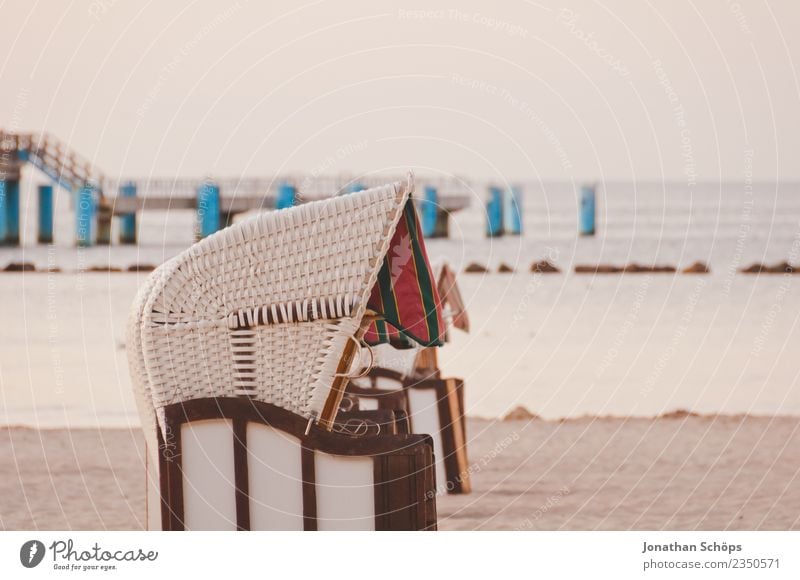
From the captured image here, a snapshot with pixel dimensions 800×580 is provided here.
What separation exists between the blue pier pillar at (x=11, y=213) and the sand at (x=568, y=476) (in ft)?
34.8

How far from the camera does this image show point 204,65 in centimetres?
635

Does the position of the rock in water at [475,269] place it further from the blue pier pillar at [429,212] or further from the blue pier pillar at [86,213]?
the blue pier pillar at [86,213]

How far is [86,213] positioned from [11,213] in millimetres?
1139

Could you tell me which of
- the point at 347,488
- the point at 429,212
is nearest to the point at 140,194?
the point at 429,212

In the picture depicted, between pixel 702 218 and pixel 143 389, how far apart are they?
2050 centimetres

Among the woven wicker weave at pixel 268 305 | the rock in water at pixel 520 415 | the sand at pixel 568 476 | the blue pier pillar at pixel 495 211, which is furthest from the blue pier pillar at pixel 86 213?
the woven wicker weave at pixel 268 305

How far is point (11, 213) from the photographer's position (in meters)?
15.8

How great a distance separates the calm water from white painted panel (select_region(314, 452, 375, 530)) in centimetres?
336

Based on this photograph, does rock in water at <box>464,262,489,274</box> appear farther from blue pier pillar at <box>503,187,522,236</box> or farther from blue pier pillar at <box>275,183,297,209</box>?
blue pier pillar at <box>503,187,522,236</box>

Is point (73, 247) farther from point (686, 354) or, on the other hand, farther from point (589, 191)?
point (686, 354)

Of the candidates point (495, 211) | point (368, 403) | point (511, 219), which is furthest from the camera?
point (511, 219)

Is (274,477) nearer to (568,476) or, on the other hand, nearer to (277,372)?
(277,372)

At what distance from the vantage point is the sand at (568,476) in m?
3.85
